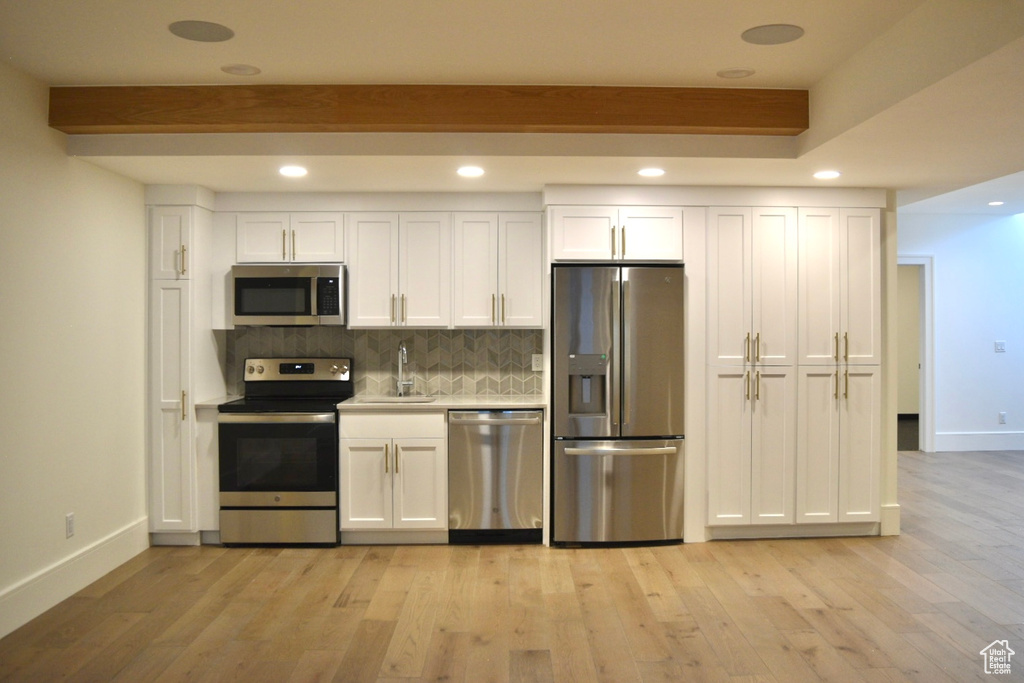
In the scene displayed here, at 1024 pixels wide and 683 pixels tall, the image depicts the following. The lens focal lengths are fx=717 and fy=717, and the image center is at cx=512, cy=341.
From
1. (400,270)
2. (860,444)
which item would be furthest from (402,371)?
(860,444)

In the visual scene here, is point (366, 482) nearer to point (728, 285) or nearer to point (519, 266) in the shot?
point (519, 266)

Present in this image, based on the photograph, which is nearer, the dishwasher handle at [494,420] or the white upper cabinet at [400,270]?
the dishwasher handle at [494,420]


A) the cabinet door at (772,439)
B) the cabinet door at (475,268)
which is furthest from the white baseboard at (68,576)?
the cabinet door at (772,439)

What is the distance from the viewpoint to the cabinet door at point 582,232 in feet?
13.9

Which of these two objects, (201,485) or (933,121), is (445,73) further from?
(201,485)

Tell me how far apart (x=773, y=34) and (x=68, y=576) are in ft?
13.0

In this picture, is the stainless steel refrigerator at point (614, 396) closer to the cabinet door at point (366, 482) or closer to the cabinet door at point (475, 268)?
the cabinet door at point (475, 268)

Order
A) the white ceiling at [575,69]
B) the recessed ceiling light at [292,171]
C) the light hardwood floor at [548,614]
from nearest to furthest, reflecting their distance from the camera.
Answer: the white ceiling at [575,69]
the light hardwood floor at [548,614]
the recessed ceiling light at [292,171]

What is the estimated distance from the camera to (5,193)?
305cm

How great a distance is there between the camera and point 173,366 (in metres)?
4.25

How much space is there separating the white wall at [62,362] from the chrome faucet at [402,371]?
1.52 m

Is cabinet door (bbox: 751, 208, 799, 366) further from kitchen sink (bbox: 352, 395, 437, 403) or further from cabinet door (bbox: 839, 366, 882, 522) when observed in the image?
kitchen sink (bbox: 352, 395, 437, 403)

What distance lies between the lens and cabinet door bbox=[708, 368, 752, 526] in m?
4.32

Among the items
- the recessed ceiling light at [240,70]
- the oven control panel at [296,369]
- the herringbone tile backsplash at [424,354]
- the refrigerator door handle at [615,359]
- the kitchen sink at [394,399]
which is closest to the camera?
the recessed ceiling light at [240,70]
